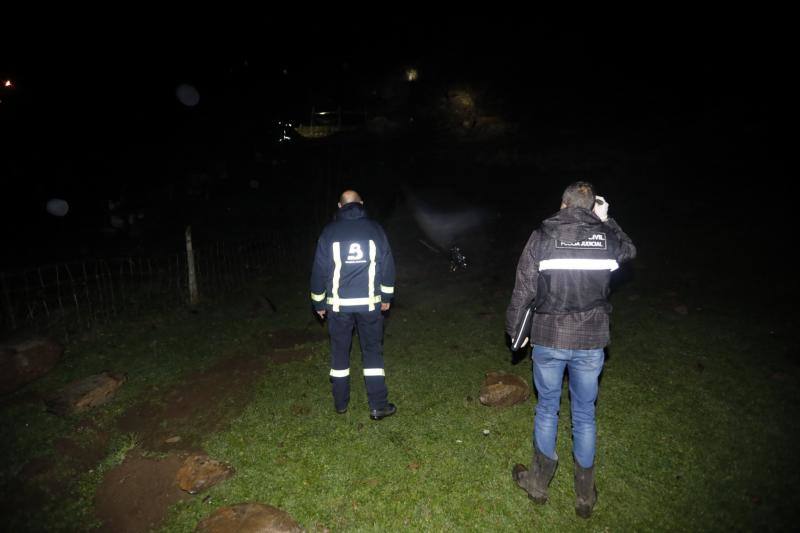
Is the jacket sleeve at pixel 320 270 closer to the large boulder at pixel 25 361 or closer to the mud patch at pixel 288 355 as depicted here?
the mud patch at pixel 288 355

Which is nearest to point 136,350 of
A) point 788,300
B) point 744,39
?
point 788,300

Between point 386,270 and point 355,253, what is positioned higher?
point 355,253

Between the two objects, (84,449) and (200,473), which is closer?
(200,473)

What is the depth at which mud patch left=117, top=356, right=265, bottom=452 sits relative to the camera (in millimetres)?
4191

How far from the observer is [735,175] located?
39.1 feet

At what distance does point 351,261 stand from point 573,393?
2288 millimetres

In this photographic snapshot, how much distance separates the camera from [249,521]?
3.11m

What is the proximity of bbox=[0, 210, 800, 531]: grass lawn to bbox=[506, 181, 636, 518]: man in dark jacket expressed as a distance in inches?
25.2

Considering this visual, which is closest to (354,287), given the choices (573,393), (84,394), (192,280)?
(573,393)

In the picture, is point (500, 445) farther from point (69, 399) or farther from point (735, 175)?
point (735, 175)

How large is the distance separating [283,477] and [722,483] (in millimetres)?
3704

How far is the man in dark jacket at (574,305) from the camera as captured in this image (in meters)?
2.87

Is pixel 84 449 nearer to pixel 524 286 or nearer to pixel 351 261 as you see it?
pixel 351 261

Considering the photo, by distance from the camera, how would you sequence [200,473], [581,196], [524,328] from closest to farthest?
[581,196], [524,328], [200,473]
